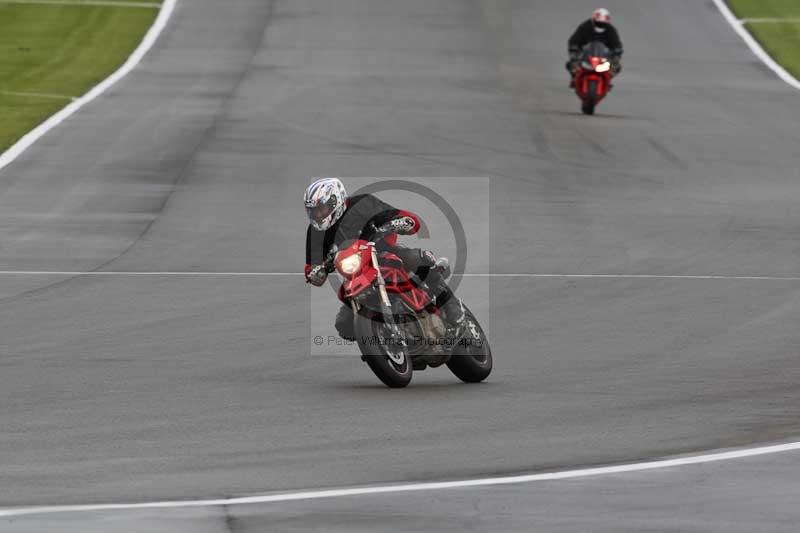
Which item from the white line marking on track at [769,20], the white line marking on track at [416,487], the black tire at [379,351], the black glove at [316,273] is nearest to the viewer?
the white line marking on track at [416,487]

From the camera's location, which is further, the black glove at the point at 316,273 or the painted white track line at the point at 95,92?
the painted white track line at the point at 95,92

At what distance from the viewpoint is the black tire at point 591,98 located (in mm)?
31328

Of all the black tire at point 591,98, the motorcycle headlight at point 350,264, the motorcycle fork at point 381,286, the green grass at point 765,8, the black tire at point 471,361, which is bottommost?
the green grass at point 765,8

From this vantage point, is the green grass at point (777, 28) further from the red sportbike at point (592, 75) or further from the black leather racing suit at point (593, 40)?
the red sportbike at point (592, 75)

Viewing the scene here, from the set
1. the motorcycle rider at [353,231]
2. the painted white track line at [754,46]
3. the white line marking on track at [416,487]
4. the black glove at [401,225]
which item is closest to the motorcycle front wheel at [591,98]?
the painted white track line at [754,46]

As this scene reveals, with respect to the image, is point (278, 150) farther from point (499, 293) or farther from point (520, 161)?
point (499, 293)

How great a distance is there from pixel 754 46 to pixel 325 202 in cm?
3070

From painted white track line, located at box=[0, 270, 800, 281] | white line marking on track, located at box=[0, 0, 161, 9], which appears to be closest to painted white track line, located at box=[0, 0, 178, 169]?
white line marking on track, located at box=[0, 0, 161, 9]

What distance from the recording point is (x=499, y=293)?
16688mm

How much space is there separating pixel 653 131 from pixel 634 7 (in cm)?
1819

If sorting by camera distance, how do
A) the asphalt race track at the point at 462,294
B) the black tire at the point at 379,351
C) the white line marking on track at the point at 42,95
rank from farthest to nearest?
the white line marking on track at the point at 42,95 < the black tire at the point at 379,351 < the asphalt race track at the point at 462,294

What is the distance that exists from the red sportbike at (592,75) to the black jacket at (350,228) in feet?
63.8

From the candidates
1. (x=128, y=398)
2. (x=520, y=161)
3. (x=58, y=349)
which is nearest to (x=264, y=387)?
(x=128, y=398)

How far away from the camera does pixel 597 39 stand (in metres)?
32.3
